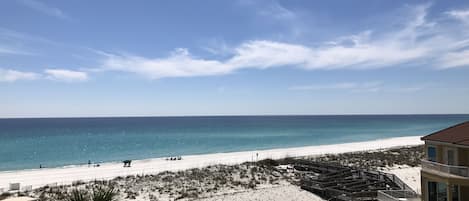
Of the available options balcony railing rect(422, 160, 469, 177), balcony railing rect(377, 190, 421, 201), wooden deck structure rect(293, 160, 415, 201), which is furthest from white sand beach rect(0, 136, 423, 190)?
balcony railing rect(422, 160, 469, 177)

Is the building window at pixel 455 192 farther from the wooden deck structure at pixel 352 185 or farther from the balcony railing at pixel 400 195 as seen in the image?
the wooden deck structure at pixel 352 185

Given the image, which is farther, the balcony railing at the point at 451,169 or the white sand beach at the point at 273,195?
the white sand beach at the point at 273,195

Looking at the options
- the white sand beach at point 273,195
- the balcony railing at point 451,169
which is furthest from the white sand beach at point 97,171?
the balcony railing at point 451,169

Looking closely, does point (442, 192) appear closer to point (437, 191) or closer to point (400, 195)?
point (437, 191)

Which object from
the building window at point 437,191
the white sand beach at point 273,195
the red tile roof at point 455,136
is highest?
the red tile roof at point 455,136

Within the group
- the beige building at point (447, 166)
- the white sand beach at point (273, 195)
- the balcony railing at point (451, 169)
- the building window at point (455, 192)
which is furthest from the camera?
the white sand beach at point (273, 195)

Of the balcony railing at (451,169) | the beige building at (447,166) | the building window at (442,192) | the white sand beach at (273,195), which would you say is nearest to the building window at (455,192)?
the beige building at (447,166)

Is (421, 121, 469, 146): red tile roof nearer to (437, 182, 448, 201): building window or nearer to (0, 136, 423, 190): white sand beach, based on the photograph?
(437, 182, 448, 201): building window

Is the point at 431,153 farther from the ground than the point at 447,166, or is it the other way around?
the point at 431,153

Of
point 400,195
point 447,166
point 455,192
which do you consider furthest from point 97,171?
point 447,166

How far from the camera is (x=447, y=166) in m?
15.2

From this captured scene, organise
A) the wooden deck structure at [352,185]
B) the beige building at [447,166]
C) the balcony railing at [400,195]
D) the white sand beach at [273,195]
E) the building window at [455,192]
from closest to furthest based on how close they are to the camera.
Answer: the beige building at [447,166] → the building window at [455,192] → the balcony railing at [400,195] → the wooden deck structure at [352,185] → the white sand beach at [273,195]

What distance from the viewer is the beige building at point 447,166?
15.0 metres

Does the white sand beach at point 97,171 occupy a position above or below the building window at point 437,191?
below
